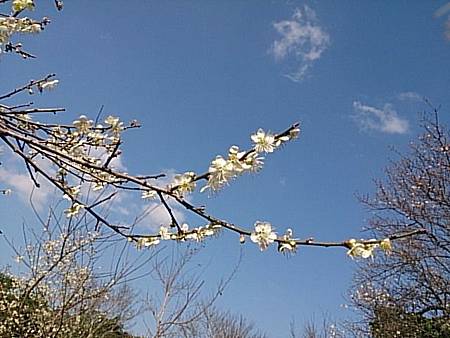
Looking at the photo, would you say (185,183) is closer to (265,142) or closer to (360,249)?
(265,142)

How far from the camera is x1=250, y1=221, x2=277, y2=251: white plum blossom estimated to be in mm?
1304

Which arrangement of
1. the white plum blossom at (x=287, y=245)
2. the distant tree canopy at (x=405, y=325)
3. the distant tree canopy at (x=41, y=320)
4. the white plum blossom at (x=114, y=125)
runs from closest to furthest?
the white plum blossom at (x=287, y=245) < the white plum blossom at (x=114, y=125) < the distant tree canopy at (x=41, y=320) < the distant tree canopy at (x=405, y=325)

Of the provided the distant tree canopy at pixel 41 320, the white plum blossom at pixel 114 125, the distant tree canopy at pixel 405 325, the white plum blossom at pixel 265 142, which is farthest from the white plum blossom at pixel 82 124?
the distant tree canopy at pixel 405 325

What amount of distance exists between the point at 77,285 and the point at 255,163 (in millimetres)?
4383

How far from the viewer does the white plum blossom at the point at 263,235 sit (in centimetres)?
130

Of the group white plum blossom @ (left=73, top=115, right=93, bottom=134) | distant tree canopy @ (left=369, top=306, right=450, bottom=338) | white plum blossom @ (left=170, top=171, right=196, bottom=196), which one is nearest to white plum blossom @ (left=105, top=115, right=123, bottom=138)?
white plum blossom @ (left=73, top=115, right=93, bottom=134)

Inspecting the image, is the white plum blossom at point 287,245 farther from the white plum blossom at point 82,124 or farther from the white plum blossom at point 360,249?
the white plum blossom at point 82,124

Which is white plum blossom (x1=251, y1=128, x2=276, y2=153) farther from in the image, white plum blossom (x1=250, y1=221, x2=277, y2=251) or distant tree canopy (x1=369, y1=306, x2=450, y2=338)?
distant tree canopy (x1=369, y1=306, x2=450, y2=338)

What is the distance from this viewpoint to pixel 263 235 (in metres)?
1.32

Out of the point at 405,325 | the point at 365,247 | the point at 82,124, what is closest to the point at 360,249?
the point at 365,247

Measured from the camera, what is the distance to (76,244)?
17.4 ft

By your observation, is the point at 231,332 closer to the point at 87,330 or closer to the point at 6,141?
the point at 87,330

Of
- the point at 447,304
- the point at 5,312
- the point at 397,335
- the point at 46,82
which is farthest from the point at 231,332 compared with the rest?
the point at 46,82

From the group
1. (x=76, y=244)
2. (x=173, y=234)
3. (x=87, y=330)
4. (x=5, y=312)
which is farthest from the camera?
(x=5, y=312)
